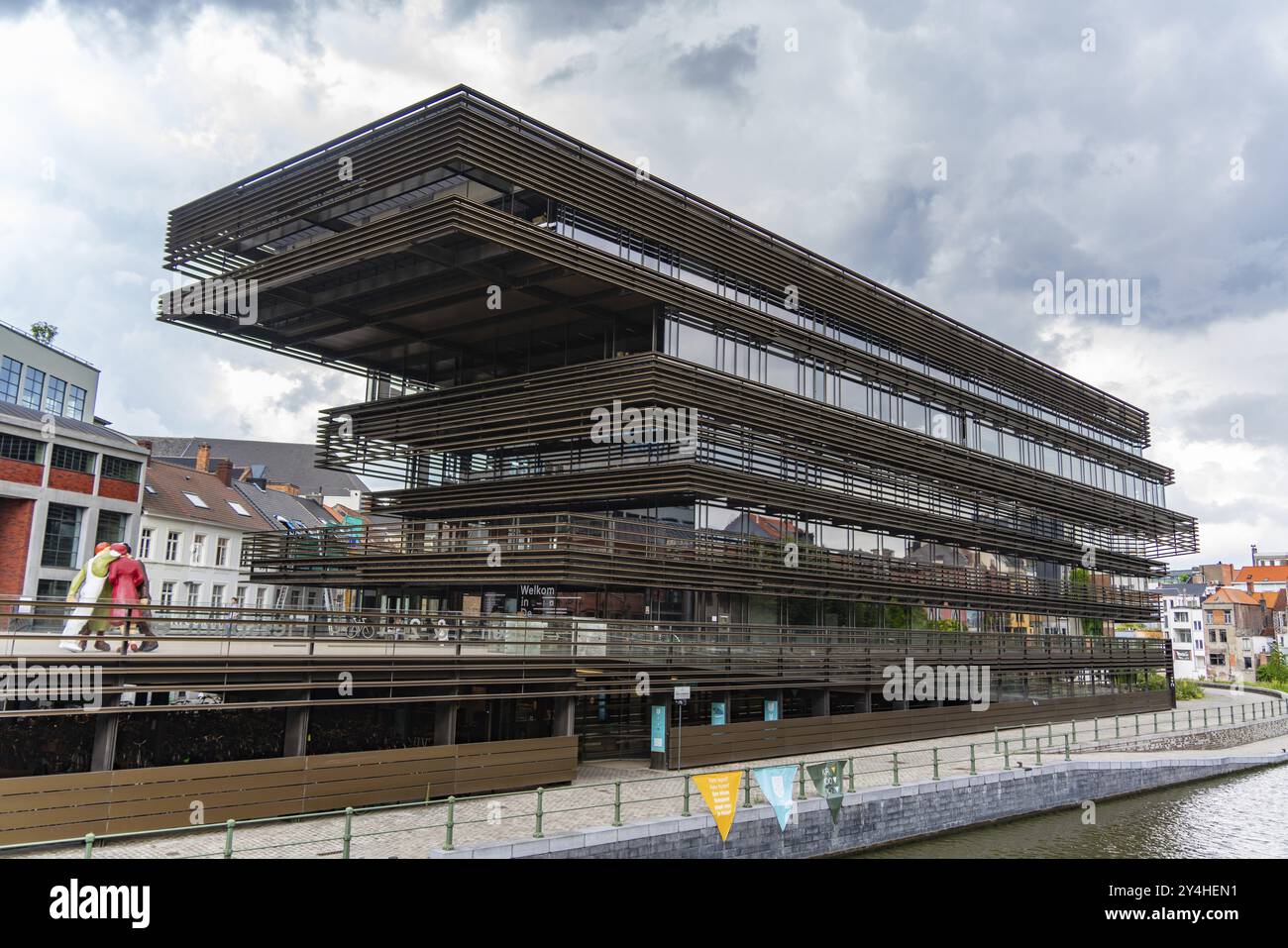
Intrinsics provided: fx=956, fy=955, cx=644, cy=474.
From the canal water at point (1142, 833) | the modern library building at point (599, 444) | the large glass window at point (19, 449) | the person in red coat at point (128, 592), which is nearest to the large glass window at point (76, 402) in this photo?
the large glass window at point (19, 449)

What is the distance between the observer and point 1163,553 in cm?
5084

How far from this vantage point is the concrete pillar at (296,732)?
51.8ft

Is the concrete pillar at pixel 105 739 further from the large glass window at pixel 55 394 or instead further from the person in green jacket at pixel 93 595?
the large glass window at pixel 55 394

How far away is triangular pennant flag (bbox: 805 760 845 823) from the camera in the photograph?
17297 millimetres

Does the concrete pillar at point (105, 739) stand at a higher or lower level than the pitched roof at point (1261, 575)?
lower

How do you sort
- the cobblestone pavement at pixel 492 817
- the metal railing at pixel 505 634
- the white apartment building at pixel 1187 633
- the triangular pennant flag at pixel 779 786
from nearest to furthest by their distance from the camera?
the cobblestone pavement at pixel 492 817 < the metal railing at pixel 505 634 < the triangular pennant flag at pixel 779 786 < the white apartment building at pixel 1187 633

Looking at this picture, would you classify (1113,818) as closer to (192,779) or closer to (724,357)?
(724,357)

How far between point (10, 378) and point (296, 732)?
40.1m

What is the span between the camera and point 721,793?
49.1 ft

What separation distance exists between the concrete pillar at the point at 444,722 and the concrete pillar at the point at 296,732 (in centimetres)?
257

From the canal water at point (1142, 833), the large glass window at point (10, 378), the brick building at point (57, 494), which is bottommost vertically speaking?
the canal water at point (1142, 833)

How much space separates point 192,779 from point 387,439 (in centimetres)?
1659

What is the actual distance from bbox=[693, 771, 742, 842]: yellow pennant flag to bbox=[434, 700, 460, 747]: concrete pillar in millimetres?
5245
